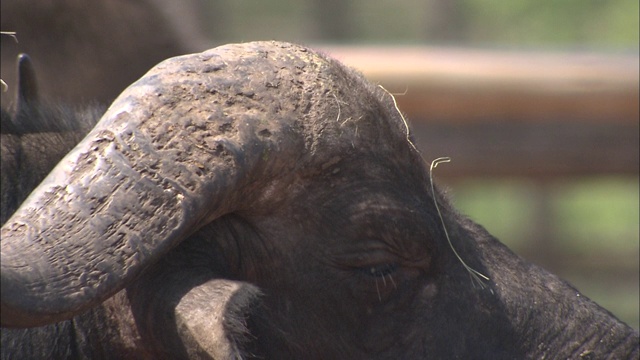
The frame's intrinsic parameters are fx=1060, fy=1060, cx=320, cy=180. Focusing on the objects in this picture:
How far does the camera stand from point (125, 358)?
296 centimetres

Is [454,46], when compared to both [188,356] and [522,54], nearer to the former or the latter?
[522,54]

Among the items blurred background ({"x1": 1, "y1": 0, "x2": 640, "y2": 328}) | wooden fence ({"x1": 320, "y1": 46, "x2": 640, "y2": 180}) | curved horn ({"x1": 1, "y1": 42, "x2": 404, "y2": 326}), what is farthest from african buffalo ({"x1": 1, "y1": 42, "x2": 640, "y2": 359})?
wooden fence ({"x1": 320, "y1": 46, "x2": 640, "y2": 180})

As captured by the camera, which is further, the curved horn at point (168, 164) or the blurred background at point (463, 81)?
the blurred background at point (463, 81)

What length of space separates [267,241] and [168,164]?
540 millimetres

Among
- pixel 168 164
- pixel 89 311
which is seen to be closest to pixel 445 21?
pixel 89 311

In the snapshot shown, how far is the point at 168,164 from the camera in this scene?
2.67 metres

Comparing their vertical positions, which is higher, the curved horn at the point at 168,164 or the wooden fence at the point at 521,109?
the curved horn at the point at 168,164

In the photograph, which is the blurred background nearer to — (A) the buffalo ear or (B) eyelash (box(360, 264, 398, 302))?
(B) eyelash (box(360, 264, 398, 302))

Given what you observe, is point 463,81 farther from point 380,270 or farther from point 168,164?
point 168,164

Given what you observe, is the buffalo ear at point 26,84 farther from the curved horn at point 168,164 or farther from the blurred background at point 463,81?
the blurred background at point 463,81

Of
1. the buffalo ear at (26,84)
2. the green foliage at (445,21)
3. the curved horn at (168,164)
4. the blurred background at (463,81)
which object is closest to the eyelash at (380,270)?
the curved horn at (168,164)

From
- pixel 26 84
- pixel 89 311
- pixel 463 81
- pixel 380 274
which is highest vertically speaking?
pixel 26 84

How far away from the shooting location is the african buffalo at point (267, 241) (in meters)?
2.53

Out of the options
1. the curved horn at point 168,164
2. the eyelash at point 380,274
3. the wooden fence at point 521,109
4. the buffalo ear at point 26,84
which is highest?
the curved horn at point 168,164
